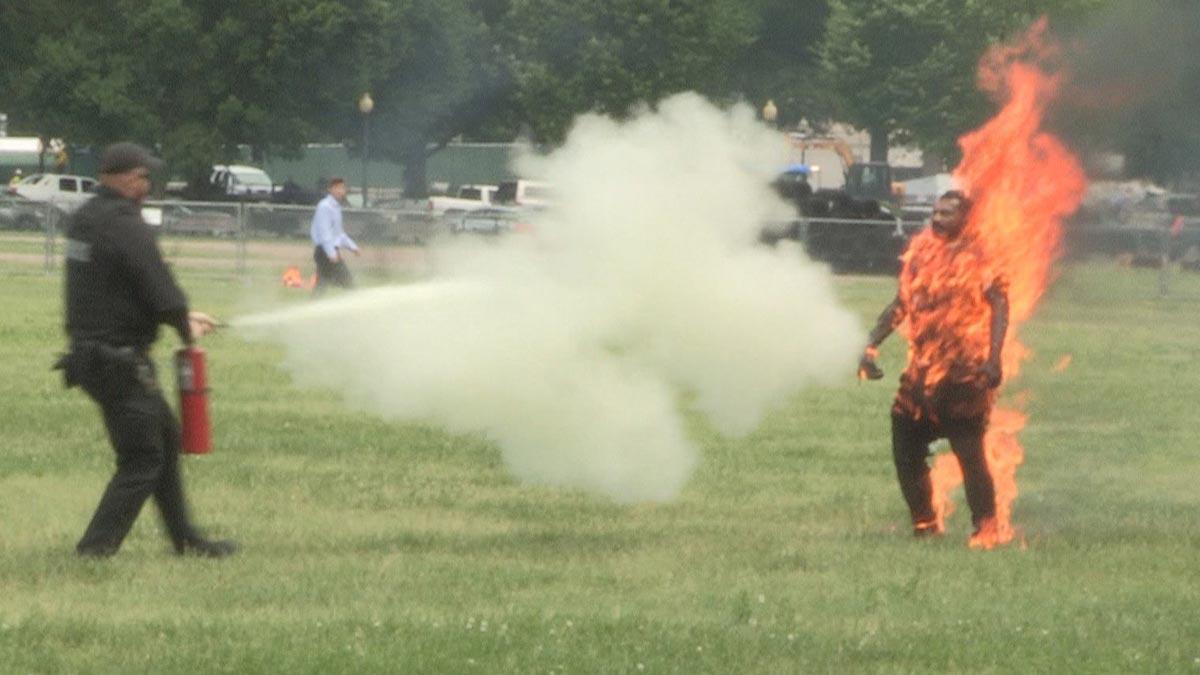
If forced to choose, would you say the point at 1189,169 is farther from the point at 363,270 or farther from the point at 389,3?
the point at 389,3

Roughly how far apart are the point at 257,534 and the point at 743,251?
272cm

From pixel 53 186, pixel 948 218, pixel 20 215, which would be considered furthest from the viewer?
pixel 53 186

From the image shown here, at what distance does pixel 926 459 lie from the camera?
40.3 ft

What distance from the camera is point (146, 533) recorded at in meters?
11.8

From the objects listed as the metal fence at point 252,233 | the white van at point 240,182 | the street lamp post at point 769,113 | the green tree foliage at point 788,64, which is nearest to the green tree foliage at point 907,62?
the street lamp post at point 769,113

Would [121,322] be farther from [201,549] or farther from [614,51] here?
[614,51]

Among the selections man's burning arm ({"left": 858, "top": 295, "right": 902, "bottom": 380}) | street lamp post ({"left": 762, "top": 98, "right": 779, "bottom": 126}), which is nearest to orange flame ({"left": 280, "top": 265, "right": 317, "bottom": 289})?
street lamp post ({"left": 762, "top": 98, "right": 779, "bottom": 126})

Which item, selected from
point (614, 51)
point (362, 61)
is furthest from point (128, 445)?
point (362, 61)

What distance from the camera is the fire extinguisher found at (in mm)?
10938

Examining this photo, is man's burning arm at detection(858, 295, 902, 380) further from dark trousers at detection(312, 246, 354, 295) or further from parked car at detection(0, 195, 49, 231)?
parked car at detection(0, 195, 49, 231)

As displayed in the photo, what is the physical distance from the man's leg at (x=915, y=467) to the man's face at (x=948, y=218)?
3.06 feet

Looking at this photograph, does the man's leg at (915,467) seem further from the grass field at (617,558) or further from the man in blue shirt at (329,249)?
the man in blue shirt at (329,249)

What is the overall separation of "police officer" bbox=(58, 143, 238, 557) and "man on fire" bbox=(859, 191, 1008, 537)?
3495 millimetres

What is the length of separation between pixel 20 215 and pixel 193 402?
107 ft
